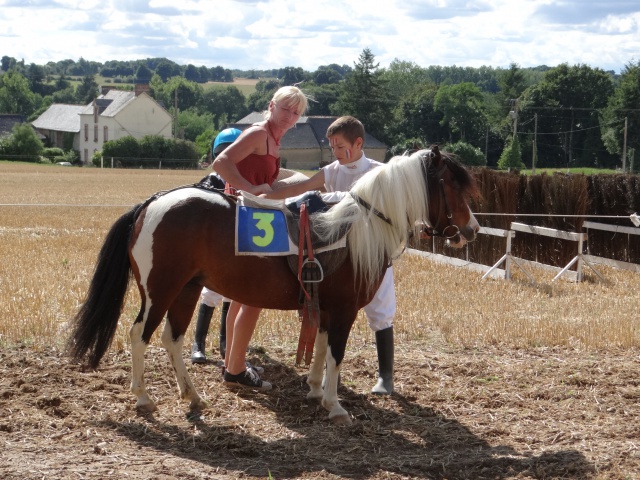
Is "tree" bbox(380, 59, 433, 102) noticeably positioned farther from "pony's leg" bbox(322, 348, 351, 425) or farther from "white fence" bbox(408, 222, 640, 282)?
"pony's leg" bbox(322, 348, 351, 425)

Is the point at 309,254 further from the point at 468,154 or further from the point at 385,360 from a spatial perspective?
the point at 468,154

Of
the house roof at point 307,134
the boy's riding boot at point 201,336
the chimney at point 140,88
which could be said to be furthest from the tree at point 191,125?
the boy's riding boot at point 201,336

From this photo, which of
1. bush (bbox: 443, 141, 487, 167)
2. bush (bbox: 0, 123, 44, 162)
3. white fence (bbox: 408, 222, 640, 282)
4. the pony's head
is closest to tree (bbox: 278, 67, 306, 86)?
bush (bbox: 0, 123, 44, 162)

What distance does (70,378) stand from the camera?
6.32 metres

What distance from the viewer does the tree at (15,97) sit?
11744 cm

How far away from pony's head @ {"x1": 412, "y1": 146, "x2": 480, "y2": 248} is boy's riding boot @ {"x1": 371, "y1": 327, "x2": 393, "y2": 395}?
0.98m

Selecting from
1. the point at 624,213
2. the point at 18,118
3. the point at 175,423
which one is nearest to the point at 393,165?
the point at 175,423

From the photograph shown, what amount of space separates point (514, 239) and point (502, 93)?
74320 millimetres

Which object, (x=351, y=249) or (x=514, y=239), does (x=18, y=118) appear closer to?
(x=514, y=239)

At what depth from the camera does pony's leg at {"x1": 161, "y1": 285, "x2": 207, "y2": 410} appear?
578cm

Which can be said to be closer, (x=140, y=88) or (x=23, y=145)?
(x=23, y=145)

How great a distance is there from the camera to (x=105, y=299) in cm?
575

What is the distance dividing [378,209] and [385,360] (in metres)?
1.32

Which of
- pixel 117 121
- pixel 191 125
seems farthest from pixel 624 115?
pixel 191 125
